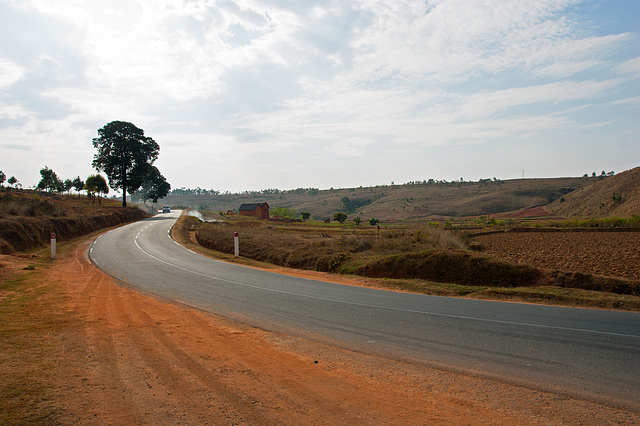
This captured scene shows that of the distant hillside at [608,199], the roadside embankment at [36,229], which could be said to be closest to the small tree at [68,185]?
the roadside embankment at [36,229]

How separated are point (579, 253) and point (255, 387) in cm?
2181

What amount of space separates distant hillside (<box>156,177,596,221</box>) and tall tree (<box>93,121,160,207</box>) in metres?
58.2

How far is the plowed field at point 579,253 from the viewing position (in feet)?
54.2

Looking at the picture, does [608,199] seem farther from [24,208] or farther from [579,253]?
[24,208]

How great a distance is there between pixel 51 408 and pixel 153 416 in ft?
3.61

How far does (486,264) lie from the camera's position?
14.6m

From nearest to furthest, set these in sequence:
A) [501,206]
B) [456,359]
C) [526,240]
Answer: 1. [456,359]
2. [526,240]
3. [501,206]

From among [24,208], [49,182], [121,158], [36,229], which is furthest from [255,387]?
[49,182]

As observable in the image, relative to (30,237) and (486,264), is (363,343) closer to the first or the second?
(486,264)

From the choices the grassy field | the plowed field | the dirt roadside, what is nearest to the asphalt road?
the dirt roadside

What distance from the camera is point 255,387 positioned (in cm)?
504

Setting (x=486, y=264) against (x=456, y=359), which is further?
(x=486, y=264)

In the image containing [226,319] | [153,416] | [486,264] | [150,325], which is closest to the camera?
[153,416]

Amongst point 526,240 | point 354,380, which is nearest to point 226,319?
point 354,380
